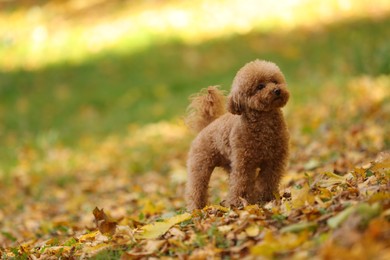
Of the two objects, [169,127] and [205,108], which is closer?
[205,108]

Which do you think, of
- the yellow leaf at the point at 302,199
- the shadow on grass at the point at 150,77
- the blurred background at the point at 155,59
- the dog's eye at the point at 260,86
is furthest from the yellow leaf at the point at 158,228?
the shadow on grass at the point at 150,77

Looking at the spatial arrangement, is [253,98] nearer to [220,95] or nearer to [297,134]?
[220,95]

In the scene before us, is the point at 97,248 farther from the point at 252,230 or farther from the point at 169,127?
the point at 169,127

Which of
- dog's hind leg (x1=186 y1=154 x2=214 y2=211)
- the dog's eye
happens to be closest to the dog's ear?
the dog's eye

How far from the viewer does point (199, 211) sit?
4438 millimetres

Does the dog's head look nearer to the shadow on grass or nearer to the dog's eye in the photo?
the dog's eye

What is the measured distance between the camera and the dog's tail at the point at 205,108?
503 cm

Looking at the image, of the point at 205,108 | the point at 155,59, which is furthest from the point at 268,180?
the point at 155,59

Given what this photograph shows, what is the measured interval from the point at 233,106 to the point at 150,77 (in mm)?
9878

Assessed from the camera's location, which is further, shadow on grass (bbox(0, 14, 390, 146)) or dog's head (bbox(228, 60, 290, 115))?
shadow on grass (bbox(0, 14, 390, 146))

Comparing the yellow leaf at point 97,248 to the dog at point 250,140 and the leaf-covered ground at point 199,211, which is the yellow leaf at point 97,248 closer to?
the leaf-covered ground at point 199,211

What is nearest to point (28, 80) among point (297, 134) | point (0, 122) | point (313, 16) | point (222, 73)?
point (0, 122)

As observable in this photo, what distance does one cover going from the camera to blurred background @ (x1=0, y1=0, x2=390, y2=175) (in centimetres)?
1129

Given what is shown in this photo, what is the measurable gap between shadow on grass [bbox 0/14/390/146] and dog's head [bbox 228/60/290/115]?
22.7 ft
